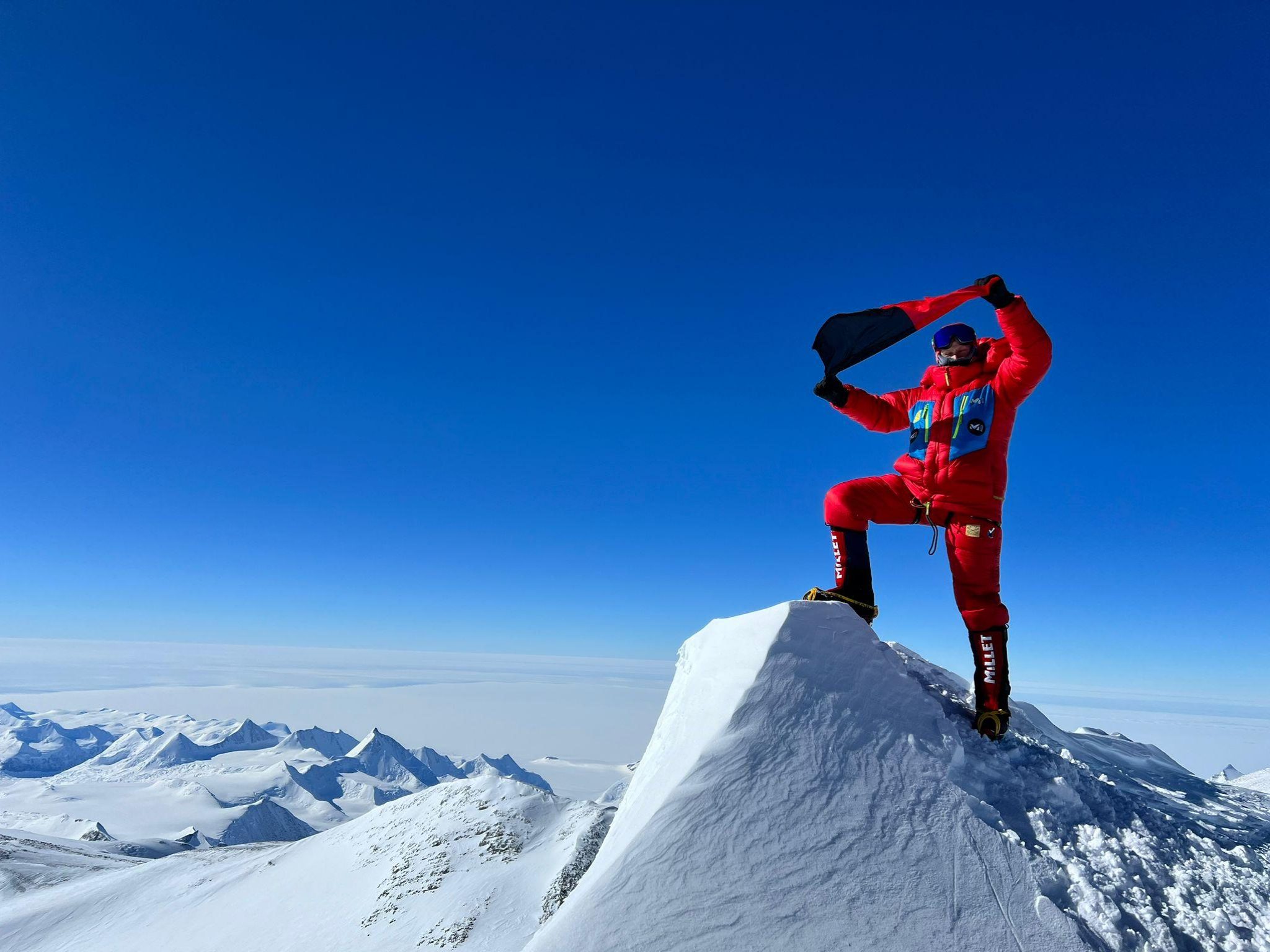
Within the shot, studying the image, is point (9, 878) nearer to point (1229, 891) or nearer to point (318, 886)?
point (318, 886)

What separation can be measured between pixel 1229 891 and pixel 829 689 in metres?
2.97

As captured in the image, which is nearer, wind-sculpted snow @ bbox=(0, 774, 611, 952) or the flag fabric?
the flag fabric

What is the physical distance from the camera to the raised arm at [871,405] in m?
7.65

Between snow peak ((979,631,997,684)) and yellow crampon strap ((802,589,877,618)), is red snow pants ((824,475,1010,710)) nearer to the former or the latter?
snow peak ((979,631,997,684))

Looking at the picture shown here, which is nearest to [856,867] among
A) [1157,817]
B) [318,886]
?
[1157,817]

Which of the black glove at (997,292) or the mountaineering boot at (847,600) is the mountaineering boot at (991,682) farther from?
the black glove at (997,292)

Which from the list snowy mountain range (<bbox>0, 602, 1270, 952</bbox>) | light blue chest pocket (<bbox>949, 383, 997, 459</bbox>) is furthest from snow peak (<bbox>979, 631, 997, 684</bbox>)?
light blue chest pocket (<bbox>949, 383, 997, 459</bbox>)

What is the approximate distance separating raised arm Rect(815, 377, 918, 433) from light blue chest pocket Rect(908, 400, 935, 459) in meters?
0.69

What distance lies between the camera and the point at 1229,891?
14.2ft

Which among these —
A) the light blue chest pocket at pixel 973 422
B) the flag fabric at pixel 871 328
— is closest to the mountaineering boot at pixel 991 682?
the light blue chest pocket at pixel 973 422

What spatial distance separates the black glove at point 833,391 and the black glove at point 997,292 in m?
1.90

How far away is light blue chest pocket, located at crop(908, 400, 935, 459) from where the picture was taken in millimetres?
6762

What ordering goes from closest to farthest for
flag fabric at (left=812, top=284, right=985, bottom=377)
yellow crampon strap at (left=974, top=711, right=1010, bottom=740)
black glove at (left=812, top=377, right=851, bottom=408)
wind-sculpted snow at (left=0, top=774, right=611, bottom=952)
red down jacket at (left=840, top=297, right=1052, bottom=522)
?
yellow crampon strap at (left=974, top=711, right=1010, bottom=740), red down jacket at (left=840, top=297, right=1052, bottom=522), flag fabric at (left=812, top=284, right=985, bottom=377), black glove at (left=812, top=377, right=851, bottom=408), wind-sculpted snow at (left=0, top=774, right=611, bottom=952)

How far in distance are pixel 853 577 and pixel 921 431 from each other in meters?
1.85
